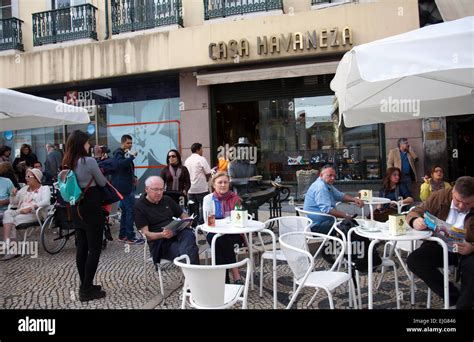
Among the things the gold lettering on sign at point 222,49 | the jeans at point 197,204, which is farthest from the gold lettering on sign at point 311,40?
the jeans at point 197,204

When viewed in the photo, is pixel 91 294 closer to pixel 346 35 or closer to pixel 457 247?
pixel 457 247

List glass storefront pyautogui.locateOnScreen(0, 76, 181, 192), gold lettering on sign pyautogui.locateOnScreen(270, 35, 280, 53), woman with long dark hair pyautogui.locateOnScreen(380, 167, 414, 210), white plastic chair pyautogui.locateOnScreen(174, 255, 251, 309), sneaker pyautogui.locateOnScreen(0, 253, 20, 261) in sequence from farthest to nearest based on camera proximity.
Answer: glass storefront pyautogui.locateOnScreen(0, 76, 181, 192), gold lettering on sign pyautogui.locateOnScreen(270, 35, 280, 53), woman with long dark hair pyautogui.locateOnScreen(380, 167, 414, 210), sneaker pyautogui.locateOnScreen(0, 253, 20, 261), white plastic chair pyautogui.locateOnScreen(174, 255, 251, 309)

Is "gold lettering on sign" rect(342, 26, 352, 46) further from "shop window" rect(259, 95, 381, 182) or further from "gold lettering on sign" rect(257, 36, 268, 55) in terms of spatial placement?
"gold lettering on sign" rect(257, 36, 268, 55)

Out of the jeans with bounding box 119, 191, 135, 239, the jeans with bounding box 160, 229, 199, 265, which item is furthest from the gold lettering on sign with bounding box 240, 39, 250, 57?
the jeans with bounding box 160, 229, 199, 265

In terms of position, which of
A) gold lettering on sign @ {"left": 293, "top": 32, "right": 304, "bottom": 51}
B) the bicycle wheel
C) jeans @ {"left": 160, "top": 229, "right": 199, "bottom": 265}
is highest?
gold lettering on sign @ {"left": 293, "top": 32, "right": 304, "bottom": 51}

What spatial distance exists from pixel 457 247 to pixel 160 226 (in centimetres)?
259

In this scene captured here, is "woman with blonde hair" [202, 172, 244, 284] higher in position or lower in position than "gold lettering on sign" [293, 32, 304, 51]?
lower

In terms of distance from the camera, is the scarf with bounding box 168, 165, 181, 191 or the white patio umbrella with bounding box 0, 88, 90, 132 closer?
the white patio umbrella with bounding box 0, 88, 90, 132

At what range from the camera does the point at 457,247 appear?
9.04 feet

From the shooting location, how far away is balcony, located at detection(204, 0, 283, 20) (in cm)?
869

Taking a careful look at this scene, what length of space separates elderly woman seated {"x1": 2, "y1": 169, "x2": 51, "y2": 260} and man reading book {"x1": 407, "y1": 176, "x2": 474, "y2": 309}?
4954 mm

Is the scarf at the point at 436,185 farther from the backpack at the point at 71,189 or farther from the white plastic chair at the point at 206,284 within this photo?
the backpack at the point at 71,189

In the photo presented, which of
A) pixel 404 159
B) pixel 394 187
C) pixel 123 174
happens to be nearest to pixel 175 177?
pixel 123 174
